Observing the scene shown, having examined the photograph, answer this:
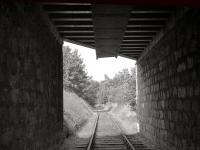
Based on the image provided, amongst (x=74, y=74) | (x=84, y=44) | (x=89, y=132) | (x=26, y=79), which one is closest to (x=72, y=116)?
(x=89, y=132)

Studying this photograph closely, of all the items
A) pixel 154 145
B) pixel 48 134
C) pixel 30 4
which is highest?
pixel 30 4

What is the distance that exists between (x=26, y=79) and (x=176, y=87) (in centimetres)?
442

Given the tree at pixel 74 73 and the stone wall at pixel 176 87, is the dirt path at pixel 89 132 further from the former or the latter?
the tree at pixel 74 73

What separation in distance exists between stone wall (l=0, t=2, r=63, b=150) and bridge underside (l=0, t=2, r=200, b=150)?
0.6 inches

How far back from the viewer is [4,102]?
552 centimetres

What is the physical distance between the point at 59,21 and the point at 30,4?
303cm

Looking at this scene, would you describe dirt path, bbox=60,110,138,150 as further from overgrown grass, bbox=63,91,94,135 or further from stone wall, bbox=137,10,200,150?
stone wall, bbox=137,10,200,150

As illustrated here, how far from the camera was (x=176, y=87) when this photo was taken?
967 cm

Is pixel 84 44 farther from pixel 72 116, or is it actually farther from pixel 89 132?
pixel 72 116

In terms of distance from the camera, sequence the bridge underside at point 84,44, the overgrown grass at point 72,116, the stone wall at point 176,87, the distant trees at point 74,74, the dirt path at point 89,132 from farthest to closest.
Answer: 1. the distant trees at point 74,74
2. the overgrown grass at point 72,116
3. the dirt path at point 89,132
4. the stone wall at point 176,87
5. the bridge underside at point 84,44

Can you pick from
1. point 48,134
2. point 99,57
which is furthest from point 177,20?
point 99,57

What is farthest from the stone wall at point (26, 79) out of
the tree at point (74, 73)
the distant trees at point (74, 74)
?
the tree at point (74, 73)

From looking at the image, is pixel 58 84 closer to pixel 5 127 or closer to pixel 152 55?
pixel 152 55

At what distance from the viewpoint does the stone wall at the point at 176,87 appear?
310 inches
